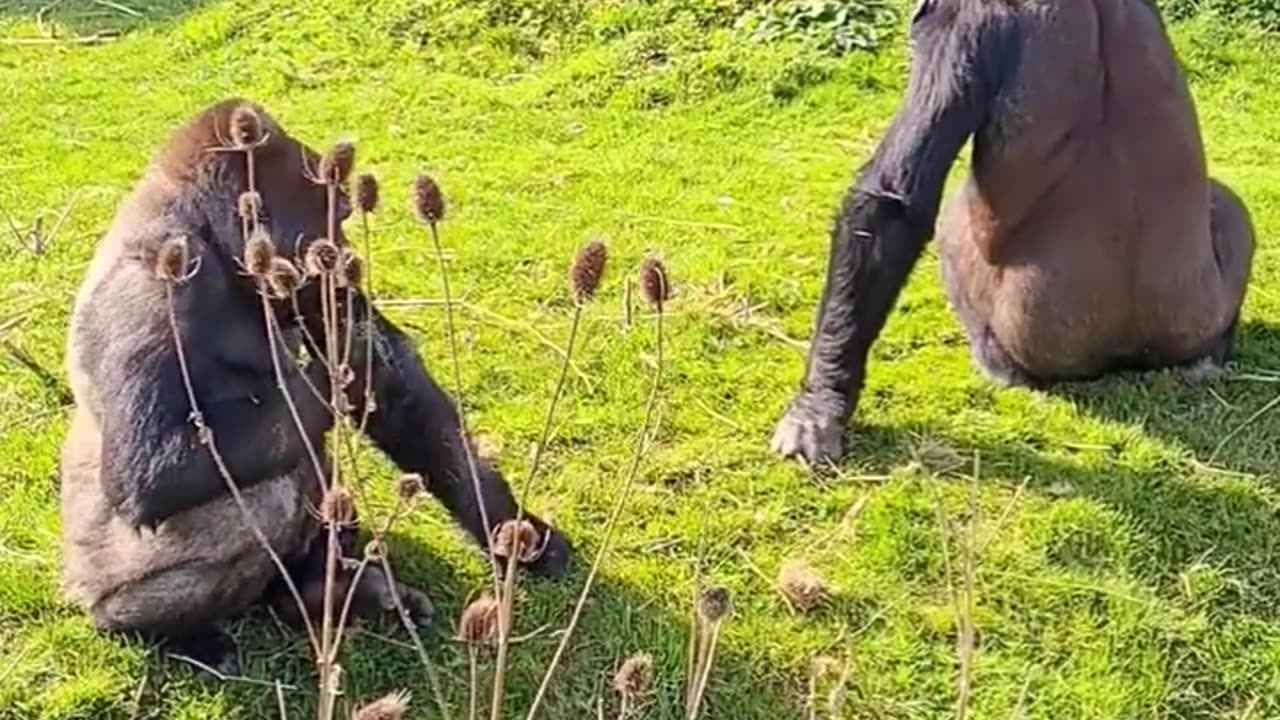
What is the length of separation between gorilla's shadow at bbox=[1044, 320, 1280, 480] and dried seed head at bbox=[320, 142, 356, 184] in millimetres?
2098

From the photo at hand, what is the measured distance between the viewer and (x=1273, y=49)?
23.1 ft

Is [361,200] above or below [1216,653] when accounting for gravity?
above

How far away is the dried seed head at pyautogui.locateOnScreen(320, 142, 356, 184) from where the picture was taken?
2428 mm

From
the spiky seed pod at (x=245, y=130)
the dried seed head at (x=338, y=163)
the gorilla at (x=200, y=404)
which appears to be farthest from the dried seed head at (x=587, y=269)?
the gorilla at (x=200, y=404)

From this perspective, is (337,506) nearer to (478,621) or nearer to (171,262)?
(478,621)

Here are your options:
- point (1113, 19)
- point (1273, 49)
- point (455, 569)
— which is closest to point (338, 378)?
point (455, 569)

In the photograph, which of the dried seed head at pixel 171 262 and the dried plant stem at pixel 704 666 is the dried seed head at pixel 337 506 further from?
the dried plant stem at pixel 704 666

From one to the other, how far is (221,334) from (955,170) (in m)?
2.96

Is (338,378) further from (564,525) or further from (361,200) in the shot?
(564,525)

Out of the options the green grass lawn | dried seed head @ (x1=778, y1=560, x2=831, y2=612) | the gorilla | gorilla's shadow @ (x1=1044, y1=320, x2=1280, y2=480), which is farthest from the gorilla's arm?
the gorilla

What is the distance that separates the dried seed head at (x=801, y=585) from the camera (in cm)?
335

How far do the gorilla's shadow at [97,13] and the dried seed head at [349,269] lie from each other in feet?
17.3

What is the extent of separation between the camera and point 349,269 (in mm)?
2529

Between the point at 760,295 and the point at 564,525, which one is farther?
the point at 760,295
